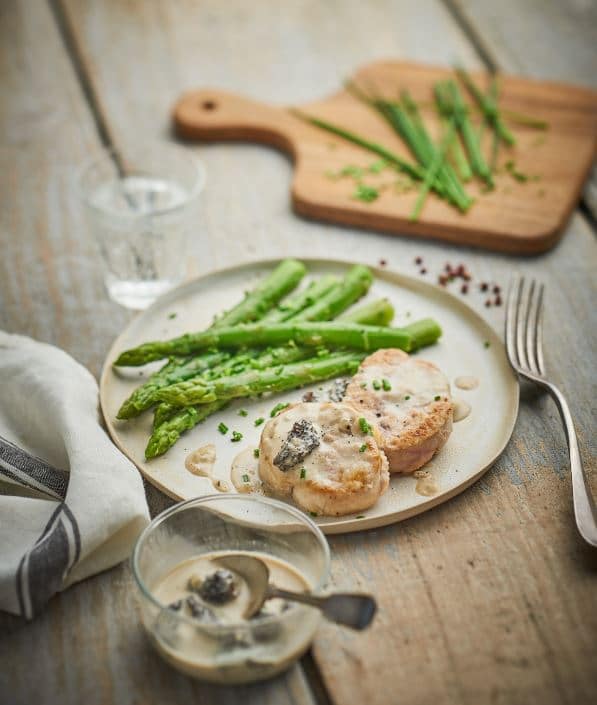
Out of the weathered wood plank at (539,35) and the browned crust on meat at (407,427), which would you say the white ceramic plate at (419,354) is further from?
the weathered wood plank at (539,35)

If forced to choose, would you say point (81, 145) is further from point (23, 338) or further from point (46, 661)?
point (46, 661)

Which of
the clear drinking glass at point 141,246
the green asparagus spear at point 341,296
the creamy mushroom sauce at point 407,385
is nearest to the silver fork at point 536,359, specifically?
the creamy mushroom sauce at point 407,385

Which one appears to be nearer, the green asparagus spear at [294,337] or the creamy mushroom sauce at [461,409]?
the creamy mushroom sauce at [461,409]

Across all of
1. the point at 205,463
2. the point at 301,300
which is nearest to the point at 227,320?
the point at 301,300

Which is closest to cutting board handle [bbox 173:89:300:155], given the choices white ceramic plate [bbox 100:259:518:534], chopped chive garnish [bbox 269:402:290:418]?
white ceramic plate [bbox 100:259:518:534]

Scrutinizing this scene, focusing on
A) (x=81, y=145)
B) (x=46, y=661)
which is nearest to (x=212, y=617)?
(x=46, y=661)

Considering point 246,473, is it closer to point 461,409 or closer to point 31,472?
point 31,472
